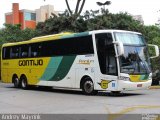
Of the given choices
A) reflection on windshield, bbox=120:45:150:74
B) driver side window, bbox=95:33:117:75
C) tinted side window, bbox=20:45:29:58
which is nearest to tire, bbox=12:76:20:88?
tinted side window, bbox=20:45:29:58

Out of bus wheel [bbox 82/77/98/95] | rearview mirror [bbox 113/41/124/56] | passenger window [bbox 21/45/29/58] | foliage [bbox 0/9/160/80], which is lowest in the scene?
bus wheel [bbox 82/77/98/95]

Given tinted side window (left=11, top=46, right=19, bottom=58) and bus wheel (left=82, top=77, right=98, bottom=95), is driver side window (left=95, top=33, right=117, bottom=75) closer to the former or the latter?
bus wheel (left=82, top=77, right=98, bottom=95)

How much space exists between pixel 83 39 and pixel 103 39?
1.57 m

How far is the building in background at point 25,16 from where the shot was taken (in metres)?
105

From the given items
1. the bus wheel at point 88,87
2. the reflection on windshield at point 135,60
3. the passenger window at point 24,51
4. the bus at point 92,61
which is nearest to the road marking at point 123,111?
the bus at point 92,61

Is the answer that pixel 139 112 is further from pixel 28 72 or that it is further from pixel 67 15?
pixel 67 15

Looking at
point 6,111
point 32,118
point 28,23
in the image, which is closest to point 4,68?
point 6,111

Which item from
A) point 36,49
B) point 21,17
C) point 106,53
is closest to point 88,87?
point 106,53

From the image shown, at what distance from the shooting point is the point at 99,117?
42.0ft

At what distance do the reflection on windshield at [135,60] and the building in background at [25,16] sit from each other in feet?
261

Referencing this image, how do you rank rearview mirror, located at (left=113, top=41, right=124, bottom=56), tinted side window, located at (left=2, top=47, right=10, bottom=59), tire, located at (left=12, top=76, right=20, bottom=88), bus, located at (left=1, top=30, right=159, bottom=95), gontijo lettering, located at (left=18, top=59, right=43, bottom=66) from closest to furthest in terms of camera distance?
rearview mirror, located at (left=113, top=41, right=124, bottom=56) → bus, located at (left=1, top=30, right=159, bottom=95) → gontijo lettering, located at (left=18, top=59, right=43, bottom=66) → tire, located at (left=12, top=76, right=20, bottom=88) → tinted side window, located at (left=2, top=47, right=10, bottom=59)

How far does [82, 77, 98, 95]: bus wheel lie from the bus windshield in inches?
84.3

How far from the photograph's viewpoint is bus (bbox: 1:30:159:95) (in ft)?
65.6

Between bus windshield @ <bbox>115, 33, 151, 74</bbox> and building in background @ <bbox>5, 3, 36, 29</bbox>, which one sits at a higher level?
building in background @ <bbox>5, 3, 36, 29</bbox>
